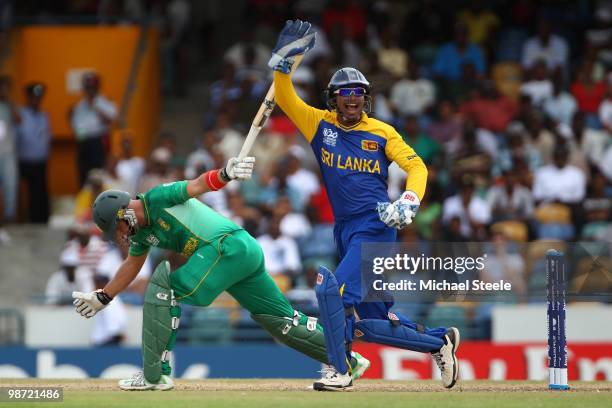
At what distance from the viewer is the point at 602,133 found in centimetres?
1769

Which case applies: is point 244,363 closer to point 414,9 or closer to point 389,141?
point 389,141

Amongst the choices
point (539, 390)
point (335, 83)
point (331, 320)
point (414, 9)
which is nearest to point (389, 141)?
point (335, 83)

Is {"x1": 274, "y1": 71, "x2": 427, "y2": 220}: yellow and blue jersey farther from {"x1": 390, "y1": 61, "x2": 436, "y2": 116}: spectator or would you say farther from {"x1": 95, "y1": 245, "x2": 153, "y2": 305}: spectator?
{"x1": 390, "y1": 61, "x2": 436, "y2": 116}: spectator

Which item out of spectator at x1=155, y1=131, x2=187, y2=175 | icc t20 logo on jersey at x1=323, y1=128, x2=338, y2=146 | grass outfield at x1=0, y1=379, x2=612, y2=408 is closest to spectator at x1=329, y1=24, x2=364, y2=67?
spectator at x1=155, y1=131, x2=187, y2=175

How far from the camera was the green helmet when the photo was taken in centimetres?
959

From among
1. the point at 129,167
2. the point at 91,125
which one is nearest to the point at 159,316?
the point at 129,167

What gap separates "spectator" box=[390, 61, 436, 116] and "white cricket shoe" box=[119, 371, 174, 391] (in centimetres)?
879

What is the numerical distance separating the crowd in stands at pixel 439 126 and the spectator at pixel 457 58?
0.06 feet

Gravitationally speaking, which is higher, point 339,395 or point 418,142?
point 418,142

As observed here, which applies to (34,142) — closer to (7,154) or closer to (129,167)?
(7,154)

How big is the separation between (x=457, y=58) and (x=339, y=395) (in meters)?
10.3

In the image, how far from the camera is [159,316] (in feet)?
31.3

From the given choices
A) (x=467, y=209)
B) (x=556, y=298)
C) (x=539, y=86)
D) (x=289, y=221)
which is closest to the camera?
(x=556, y=298)

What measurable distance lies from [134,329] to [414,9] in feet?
24.0
